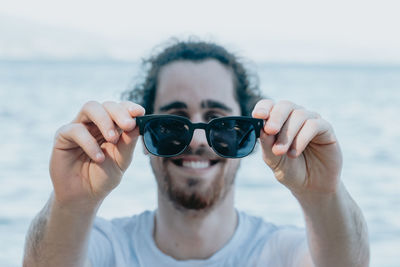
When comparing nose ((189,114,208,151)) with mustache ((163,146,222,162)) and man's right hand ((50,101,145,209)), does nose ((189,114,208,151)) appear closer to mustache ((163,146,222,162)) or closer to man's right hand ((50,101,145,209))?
mustache ((163,146,222,162))

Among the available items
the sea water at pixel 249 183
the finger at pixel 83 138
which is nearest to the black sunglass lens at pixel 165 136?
the finger at pixel 83 138

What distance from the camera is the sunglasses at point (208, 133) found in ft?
8.01

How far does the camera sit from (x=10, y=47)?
85938mm

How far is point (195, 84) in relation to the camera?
389 centimetres

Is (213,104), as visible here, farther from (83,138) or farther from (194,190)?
(83,138)

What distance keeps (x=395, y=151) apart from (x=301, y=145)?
1095cm

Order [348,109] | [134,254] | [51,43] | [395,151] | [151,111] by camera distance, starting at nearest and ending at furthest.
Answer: [134,254]
[151,111]
[395,151]
[348,109]
[51,43]

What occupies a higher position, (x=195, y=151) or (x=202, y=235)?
(x=195, y=151)

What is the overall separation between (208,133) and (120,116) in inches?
16.7

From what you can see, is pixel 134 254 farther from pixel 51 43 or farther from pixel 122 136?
pixel 51 43

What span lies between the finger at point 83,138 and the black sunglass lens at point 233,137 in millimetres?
513

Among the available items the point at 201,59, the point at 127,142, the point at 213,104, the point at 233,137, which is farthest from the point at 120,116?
the point at 201,59

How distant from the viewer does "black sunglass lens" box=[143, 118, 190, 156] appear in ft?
8.23

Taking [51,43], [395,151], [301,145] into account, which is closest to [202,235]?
[301,145]
